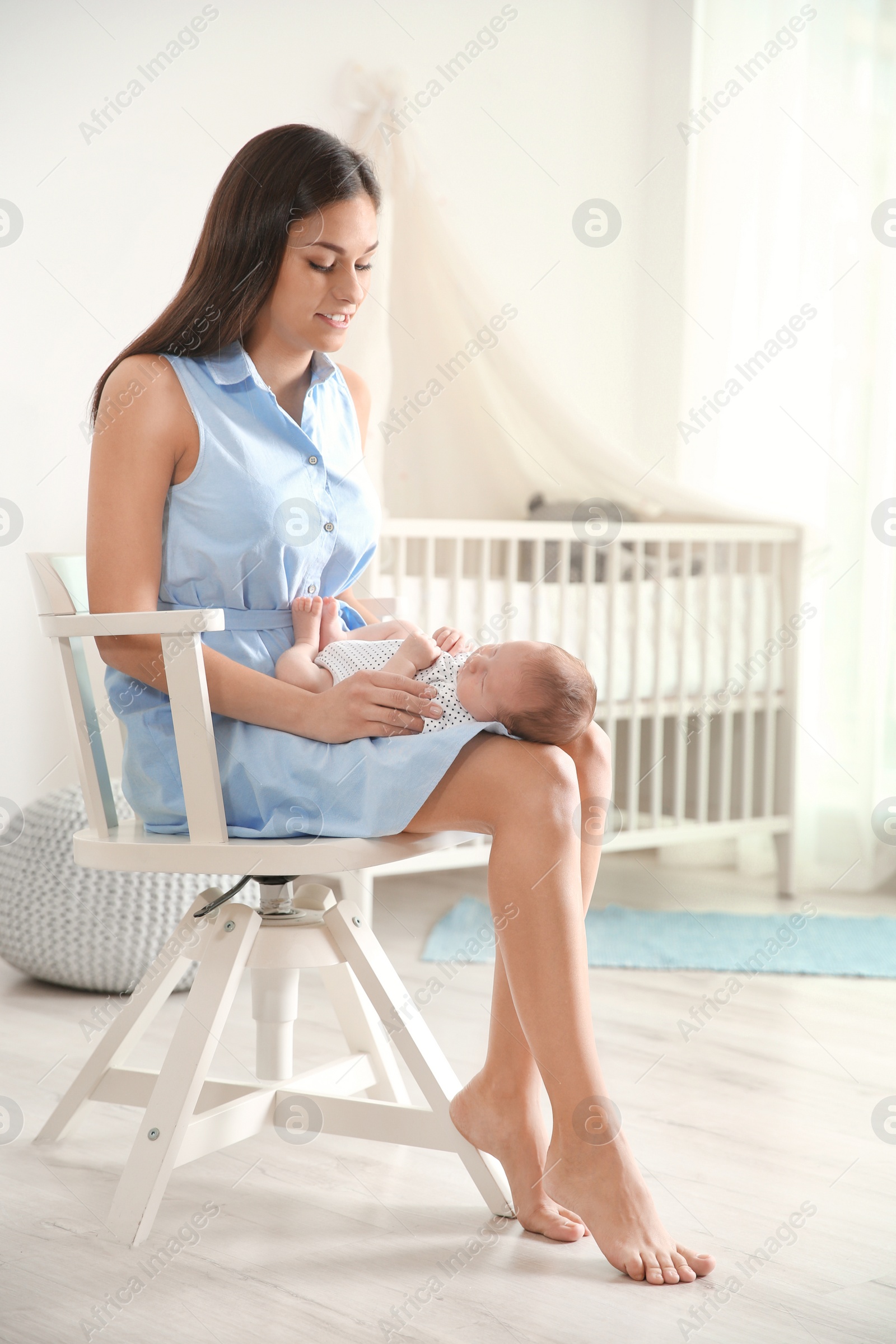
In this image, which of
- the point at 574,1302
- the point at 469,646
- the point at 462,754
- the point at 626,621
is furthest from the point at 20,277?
the point at 574,1302

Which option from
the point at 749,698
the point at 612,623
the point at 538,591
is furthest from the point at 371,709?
the point at 749,698

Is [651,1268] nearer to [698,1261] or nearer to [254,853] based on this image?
[698,1261]

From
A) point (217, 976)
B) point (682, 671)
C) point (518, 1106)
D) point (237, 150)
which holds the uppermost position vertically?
point (237, 150)

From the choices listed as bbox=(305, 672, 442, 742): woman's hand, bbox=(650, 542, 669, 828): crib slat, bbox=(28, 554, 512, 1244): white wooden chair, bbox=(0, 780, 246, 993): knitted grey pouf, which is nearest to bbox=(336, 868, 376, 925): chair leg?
bbox=(0, 780, 246, 993): knitted grey pouf

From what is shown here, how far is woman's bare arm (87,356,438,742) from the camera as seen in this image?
114 centimetres

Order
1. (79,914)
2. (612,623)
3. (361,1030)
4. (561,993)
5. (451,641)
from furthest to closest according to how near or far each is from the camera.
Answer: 1. (612,623)
2. (79,914)
3. (361,1030)
4. (451,641)
5. (561,993)

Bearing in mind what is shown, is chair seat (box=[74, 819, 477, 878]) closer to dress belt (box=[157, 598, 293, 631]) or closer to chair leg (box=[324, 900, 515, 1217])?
chair leg (box=[324, 900, 515, 1217])

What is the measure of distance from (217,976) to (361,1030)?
11.2 inches

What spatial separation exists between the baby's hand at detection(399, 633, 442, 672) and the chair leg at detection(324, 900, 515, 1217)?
26cm

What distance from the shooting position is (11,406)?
2367 mm

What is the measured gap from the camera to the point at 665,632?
2518 millimetres

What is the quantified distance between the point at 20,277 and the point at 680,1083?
182 cm

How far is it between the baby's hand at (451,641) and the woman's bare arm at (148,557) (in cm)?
12

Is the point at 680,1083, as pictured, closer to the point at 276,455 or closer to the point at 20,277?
the point at 276,455
